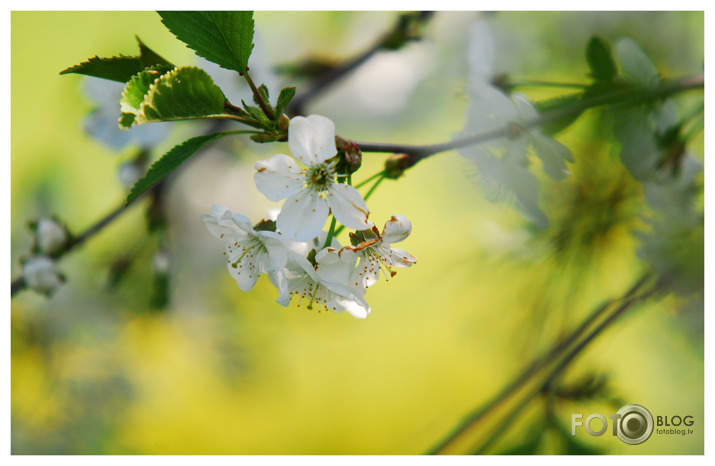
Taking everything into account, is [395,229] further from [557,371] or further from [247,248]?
[557,371]

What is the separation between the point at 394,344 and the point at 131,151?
2.54ft

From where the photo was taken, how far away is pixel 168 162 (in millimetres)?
394

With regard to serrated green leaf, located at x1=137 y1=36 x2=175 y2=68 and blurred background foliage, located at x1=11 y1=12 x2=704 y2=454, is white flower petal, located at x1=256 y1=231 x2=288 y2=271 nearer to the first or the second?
serrated green leaf, located at x1=137 y1=36 x2=175 y2=68

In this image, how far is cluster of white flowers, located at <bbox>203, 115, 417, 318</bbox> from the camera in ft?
1.36

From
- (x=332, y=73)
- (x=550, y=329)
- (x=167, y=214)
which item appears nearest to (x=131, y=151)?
(x=167, y=214)

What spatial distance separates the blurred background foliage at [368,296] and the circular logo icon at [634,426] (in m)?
0.02

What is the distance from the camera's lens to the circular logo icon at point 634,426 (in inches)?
37.4

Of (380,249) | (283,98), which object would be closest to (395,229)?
(380,249)

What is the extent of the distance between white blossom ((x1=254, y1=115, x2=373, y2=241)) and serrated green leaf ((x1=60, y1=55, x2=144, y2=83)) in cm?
13

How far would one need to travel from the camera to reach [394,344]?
127 centimetres

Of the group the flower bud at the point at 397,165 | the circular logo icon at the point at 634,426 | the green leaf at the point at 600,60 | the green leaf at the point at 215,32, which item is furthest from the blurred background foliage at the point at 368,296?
the green leaf at the point at 215,32

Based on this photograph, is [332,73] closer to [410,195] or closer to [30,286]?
[410,195]

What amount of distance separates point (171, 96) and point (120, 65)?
0.31 ft

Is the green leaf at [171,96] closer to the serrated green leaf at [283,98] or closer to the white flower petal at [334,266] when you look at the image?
the serrated green leaf at [283,98]
